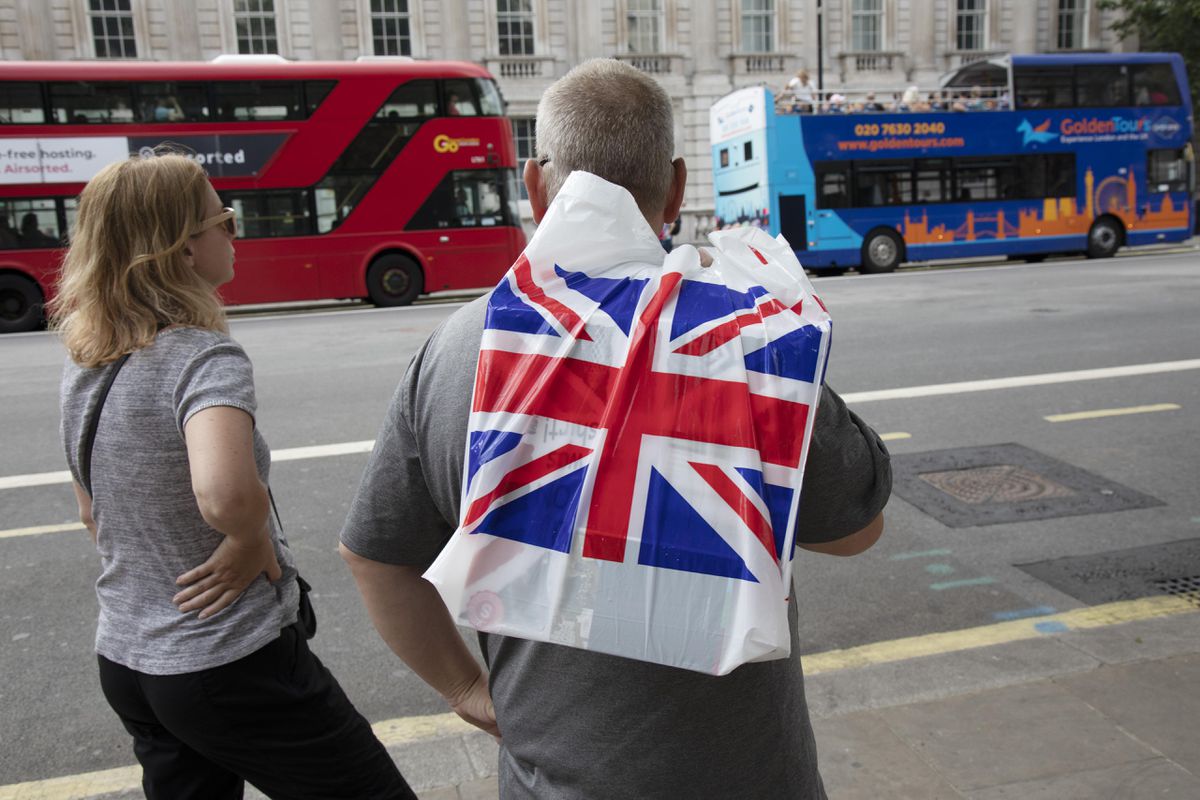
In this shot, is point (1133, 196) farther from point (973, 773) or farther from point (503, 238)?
point (973, 773)

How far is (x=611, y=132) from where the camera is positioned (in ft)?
4.41

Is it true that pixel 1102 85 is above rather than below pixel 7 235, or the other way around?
above

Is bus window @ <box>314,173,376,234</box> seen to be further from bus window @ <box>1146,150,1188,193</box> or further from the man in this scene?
the man

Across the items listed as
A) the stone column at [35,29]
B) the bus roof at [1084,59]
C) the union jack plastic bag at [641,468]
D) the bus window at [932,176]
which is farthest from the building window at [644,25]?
the union jack plastic bag at [641,468]

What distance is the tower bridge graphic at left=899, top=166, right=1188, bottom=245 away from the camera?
2047cm

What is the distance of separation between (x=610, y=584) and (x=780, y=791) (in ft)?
1.45

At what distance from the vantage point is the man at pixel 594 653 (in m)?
1.32

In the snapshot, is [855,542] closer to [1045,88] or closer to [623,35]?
[1045,88]

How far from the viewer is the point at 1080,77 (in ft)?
67.2

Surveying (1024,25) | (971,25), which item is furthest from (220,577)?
(1024,25)

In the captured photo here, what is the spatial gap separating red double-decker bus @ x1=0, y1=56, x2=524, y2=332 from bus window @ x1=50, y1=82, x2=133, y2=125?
2cm

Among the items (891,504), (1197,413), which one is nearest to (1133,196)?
(1197,413)

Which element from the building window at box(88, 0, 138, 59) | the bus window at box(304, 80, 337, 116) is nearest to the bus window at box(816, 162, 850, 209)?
the bus window at box(304, 80, 337, 116)

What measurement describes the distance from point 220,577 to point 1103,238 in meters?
22.5
